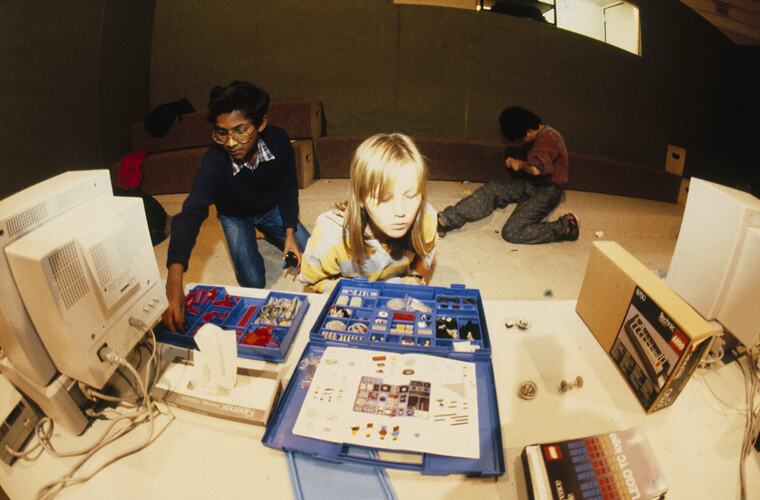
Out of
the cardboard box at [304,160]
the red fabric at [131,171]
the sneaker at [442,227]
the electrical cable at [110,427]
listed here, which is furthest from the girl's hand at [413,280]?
the red fabric at [131,171]

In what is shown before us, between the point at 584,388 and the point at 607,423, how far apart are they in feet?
0.34

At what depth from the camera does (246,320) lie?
3.93 feet

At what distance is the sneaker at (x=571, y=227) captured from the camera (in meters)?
2.93

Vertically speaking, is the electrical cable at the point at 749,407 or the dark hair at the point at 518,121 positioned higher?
the dark hair at the point at 518,121

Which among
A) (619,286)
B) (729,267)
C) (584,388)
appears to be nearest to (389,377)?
(584,388)

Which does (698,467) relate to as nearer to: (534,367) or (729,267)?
(534,367)

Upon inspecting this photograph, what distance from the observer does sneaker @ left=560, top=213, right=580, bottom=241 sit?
9.61ft

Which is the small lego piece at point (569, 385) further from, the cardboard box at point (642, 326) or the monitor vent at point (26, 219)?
the monitor vent at point (26, 219)

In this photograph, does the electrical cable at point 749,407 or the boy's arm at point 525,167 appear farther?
the boy's arm at point 525,167

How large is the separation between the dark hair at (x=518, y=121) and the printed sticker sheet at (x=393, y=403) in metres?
2.41

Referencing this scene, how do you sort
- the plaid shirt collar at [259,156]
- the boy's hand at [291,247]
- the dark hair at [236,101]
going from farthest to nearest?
the boy's hand at [291,247] < the plaid shirt collar at [259,156] < the dark hair at [236,101]

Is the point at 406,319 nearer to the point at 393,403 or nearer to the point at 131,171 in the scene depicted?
the point at 393,403

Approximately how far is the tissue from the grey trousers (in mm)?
2361

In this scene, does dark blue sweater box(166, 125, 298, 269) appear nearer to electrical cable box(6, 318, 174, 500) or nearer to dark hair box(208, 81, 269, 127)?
dark hair box(208, 81, 269, 127)
